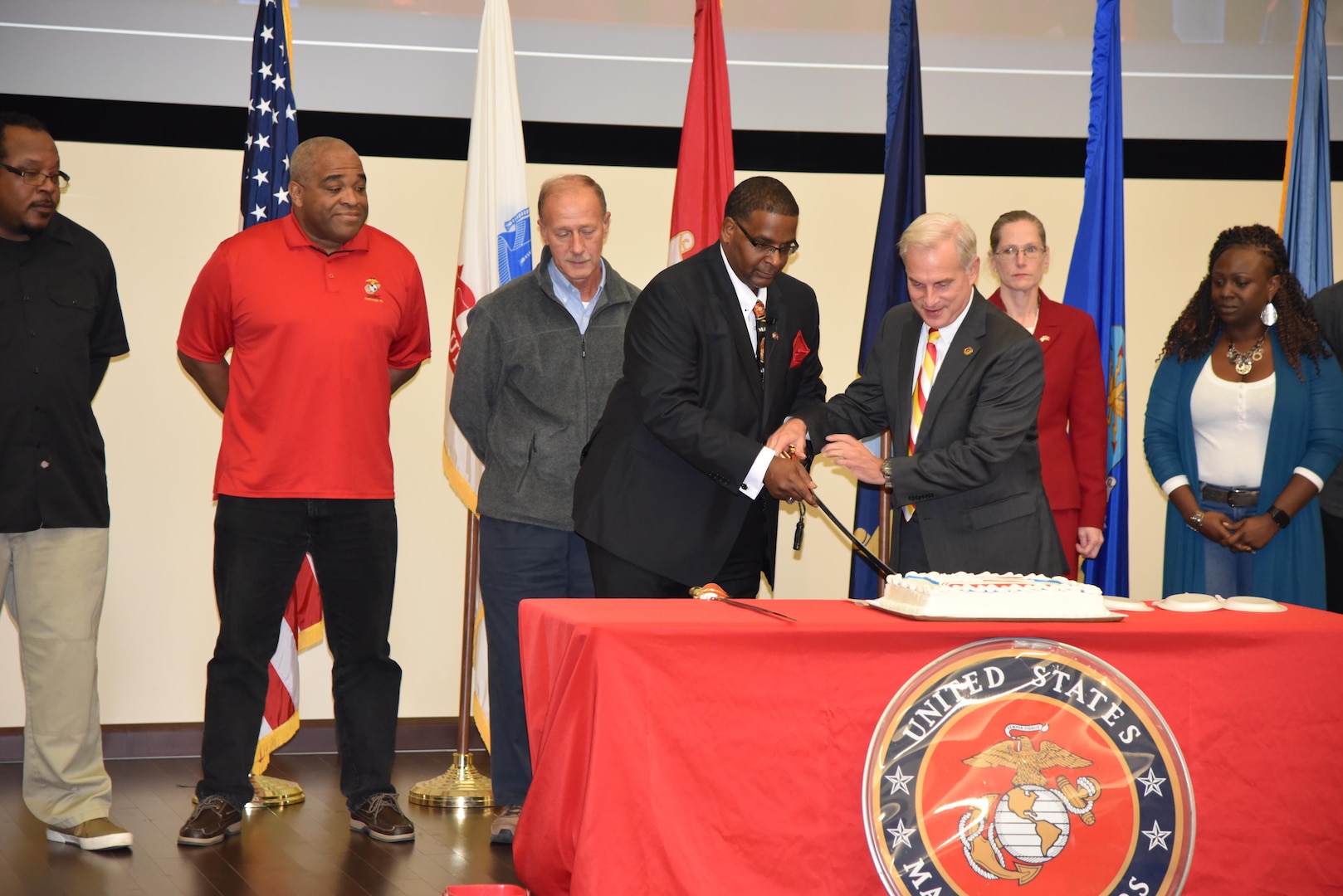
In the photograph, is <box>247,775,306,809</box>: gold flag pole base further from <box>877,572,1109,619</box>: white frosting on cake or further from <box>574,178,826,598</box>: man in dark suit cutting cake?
<box>877,572,1109,619</box>: white frosting on cake

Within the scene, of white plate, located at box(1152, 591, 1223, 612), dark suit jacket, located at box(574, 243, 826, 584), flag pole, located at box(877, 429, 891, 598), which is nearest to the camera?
white plate, located at box(1152, 591, 1223, 612)

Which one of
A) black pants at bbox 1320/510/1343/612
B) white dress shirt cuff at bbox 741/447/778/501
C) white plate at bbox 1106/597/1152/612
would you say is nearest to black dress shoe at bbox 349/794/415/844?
white dress shirt cuff at bbox 741/447/778/501

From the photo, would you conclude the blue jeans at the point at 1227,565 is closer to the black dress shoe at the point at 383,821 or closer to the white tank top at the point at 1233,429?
the white tank top at the point at 1233,429

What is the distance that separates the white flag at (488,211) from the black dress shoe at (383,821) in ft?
1.97

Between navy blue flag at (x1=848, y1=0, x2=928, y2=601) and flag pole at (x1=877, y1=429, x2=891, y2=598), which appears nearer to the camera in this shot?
flag pole at (x1=877, y1=429, x2=891, y2=598)

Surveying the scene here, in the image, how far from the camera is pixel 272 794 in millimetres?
3955

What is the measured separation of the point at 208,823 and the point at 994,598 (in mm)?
2272

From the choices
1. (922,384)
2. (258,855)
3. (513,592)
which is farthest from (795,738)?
(258,855)

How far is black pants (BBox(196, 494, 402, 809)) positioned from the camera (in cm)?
344

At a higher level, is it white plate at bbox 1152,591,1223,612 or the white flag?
the white flag

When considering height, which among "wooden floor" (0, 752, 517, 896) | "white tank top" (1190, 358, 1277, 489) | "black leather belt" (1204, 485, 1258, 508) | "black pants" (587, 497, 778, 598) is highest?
"white tank top" (1190, 358, 1277, 489)

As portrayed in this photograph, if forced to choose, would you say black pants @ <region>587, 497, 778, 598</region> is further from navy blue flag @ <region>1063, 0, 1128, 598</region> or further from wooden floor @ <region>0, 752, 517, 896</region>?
navy blue flag @ <region>1063, 0, 1128, 598</region>

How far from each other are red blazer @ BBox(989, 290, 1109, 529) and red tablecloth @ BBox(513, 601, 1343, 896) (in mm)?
1315

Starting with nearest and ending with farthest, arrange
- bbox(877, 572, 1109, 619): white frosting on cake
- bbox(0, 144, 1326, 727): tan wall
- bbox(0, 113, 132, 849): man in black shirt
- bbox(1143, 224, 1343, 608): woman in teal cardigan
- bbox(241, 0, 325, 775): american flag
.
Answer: bbox(877, 572, 1109, 619): white frosting on cake
bbox(0, 113, 132, 849): man in black shirt
bbox(1143, 224, 1343, 608): woman in teal cardigan
bbox(241, 0, 325, 775): american flag
bbox(0, 144, 1326, 727): tan wall
